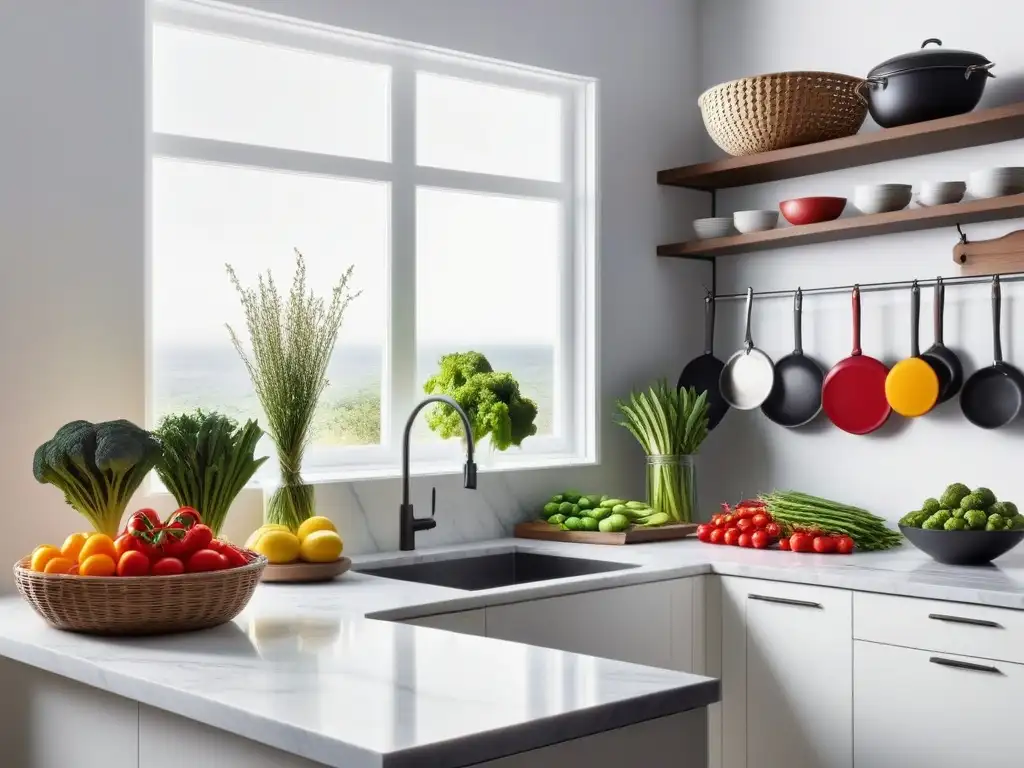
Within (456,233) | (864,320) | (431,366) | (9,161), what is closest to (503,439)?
(431,366)

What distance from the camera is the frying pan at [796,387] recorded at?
3686 millimetres

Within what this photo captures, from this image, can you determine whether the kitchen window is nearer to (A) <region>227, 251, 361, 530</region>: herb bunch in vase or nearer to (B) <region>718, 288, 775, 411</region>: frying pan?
(A) <region>227, 251, 361, 530</region>: herb bunch in vase

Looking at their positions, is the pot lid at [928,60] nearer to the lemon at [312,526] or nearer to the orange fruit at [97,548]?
the lemon at [312,526]

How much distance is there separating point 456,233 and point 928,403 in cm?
140

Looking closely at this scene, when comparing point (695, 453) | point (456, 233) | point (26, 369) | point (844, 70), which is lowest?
Result: point (695, 453)

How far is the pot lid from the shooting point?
318 cm

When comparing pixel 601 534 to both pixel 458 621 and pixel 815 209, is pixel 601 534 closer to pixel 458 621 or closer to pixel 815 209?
pixel 458 621

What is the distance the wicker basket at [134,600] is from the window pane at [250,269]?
886 mm

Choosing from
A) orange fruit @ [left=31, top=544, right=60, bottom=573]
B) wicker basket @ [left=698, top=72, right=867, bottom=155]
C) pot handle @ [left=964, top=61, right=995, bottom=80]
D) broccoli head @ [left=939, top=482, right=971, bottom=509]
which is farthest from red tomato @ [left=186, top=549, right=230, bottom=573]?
pot handle @ [left=964, top=61, right=995, bottom=80]

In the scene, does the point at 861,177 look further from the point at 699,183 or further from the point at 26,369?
the point at 26,369

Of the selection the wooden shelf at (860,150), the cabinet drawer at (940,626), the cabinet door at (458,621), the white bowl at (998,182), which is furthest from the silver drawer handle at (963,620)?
the wooden shelf at (860,150)

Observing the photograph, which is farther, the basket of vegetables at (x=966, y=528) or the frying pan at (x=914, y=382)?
the frying pan at (x=914, y=382)

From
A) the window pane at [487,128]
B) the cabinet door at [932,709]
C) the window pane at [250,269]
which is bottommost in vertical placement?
the cabinet door at [932,709]

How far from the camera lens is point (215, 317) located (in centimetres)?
308
